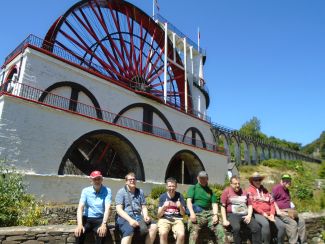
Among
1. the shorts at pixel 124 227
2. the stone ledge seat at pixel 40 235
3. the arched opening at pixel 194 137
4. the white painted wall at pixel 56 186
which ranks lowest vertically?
the stone ledge seat at pixel 40 235

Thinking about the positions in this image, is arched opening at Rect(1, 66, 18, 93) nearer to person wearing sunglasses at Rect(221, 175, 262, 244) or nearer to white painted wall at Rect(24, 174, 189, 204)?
white painted wall at Rect(24, 174, 189, 204)

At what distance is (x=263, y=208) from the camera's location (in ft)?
19.5

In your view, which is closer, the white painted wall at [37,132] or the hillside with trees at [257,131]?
the white painted wall at [37,132]

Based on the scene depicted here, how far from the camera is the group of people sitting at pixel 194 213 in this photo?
4691mm

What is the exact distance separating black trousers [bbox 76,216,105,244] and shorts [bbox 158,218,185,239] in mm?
996

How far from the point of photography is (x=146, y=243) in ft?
15.6

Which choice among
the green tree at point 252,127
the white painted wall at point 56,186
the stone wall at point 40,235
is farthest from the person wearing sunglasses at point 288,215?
the green tree at point 252,127

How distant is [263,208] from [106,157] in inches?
504

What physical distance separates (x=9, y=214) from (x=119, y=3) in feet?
60.2

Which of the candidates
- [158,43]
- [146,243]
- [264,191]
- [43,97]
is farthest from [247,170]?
[146,243]

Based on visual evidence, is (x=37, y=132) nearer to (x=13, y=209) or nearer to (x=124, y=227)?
(x=13, y=209)

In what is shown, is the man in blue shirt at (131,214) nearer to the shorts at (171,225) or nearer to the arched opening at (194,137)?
the shorts at (171,225)

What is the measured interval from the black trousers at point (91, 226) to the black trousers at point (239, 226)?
2.38 m

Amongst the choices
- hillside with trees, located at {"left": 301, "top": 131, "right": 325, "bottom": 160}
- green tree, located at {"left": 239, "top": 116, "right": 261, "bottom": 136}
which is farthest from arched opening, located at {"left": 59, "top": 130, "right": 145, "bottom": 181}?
hillside with trees, located at {"left": 301, "top": 131, "right": 325, "bottom": 160}
